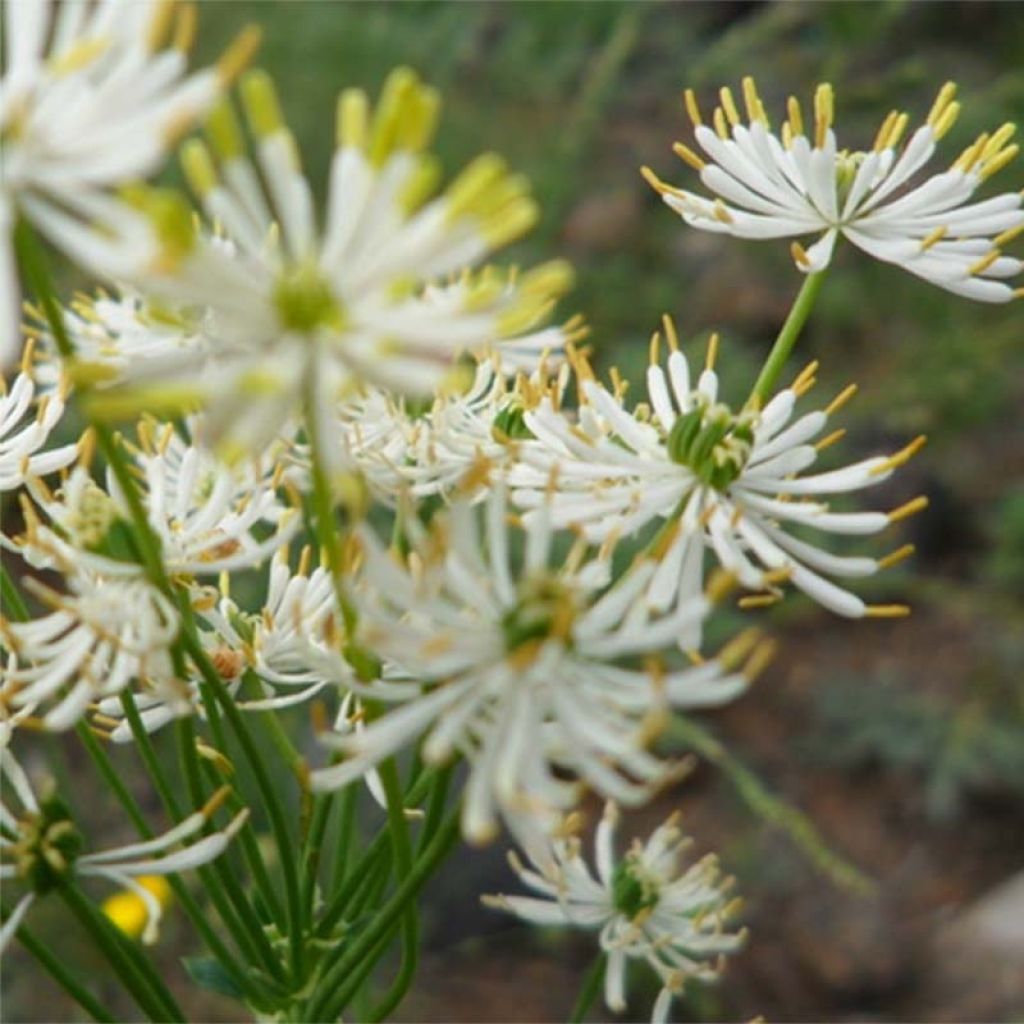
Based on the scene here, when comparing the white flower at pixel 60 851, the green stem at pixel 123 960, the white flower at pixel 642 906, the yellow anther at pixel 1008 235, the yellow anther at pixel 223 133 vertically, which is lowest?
the white flower at pixel 642 906

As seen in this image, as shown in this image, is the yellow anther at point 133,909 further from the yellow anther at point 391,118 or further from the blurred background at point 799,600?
the yellow anther at point 391,118

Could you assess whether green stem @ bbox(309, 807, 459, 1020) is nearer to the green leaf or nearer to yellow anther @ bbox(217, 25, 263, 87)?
the green leaf

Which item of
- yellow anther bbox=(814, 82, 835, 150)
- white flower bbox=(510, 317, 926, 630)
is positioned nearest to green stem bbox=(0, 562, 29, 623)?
white flower bbox=(510, 317, 926, 630)

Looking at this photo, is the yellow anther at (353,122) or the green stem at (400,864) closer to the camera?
the yellow anther at (353,122)

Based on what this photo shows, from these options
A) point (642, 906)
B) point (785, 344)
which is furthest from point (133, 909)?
point (785, 344)

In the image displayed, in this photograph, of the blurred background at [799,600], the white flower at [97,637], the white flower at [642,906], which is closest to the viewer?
the white flower at [97,637]

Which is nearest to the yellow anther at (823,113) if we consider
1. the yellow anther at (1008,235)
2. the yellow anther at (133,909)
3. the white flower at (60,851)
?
the yellow anther at (1008,235)
